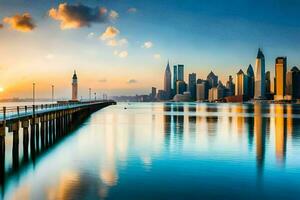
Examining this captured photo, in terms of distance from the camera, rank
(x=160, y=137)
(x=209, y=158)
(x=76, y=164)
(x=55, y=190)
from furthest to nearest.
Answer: (x=160, y=137), (x=209, y=158), (x=76, y=164), (x=55, y=190)

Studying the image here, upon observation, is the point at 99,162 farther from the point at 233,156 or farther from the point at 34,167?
the point at 233,156

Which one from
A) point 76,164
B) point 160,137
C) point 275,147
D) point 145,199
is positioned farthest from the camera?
point 160,137

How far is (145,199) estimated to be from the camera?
20.5 metres

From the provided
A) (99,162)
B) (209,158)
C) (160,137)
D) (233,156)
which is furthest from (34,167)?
(160,137)

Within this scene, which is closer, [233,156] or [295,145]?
[233,156]

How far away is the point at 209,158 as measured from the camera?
34.9 metres

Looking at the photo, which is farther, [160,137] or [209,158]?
[160,137]

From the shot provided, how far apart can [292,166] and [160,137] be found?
24.8m

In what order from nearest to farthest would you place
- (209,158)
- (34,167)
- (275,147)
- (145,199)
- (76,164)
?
(145,199) < (34,167) < (76,164) < (209,158) < (275,147)

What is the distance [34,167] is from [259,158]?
21.3m

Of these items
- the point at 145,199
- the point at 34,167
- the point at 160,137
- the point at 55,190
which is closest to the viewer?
the point at 145,199

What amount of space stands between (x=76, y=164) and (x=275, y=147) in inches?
987

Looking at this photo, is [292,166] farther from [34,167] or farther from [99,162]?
[34,167]

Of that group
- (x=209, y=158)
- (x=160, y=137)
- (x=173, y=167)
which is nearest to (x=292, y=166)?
(x=209, y=158)
